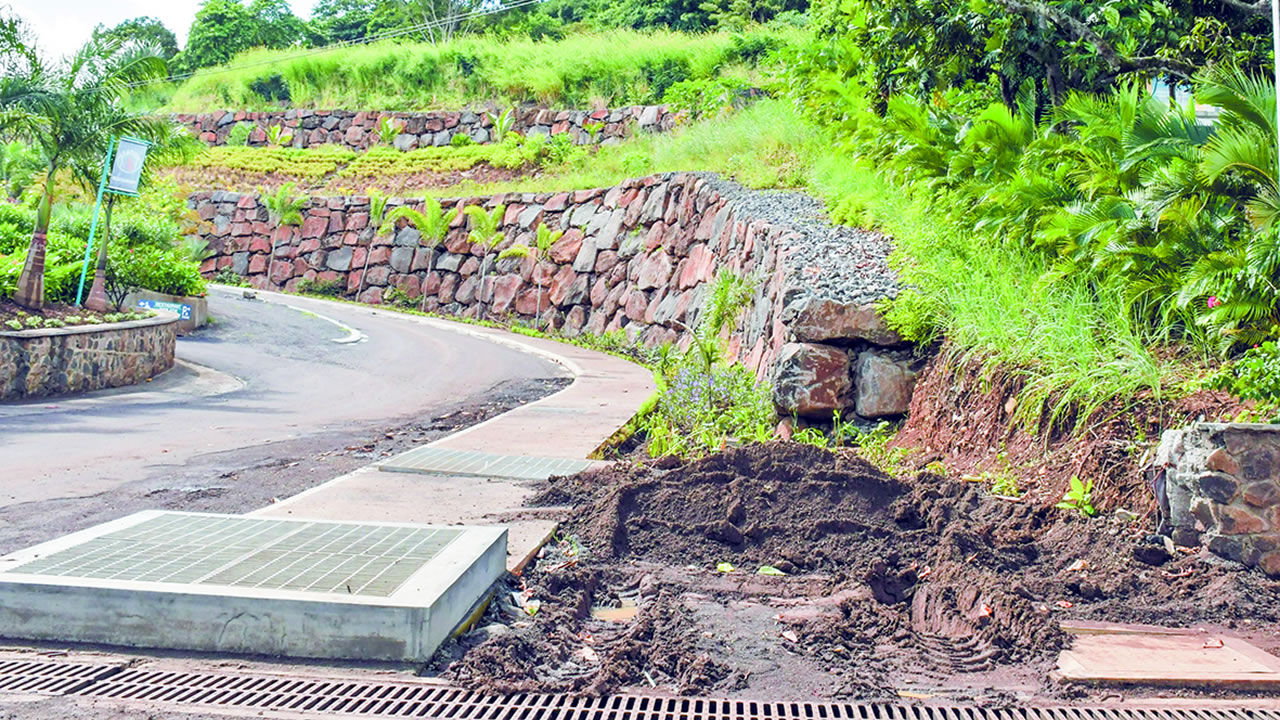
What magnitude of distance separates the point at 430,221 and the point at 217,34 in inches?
981

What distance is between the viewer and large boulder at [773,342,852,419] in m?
8.29

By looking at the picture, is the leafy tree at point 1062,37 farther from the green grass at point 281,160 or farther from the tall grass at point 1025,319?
the green grass at point 281,160

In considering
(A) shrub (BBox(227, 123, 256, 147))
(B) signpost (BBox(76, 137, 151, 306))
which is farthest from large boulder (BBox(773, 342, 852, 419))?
(A) shrub (BBox(227, 123, 256, 147))

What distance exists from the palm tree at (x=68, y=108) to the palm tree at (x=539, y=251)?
946cm

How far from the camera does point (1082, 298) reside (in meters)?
7.07

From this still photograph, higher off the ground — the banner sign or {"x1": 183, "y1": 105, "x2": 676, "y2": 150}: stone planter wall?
{"x1": 183, "y1": 105, "x2": 676, "y2": 150}: stone planter wall

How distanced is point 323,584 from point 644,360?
1568 centimetres

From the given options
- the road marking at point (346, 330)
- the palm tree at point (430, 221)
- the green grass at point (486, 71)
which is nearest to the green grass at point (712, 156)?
the palm tree at point (430, 221)

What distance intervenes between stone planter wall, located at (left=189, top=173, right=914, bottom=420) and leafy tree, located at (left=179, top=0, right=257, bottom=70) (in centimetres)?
1600

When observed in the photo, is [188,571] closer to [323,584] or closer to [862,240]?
[323,584]

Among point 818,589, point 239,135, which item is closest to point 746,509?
point 818,589

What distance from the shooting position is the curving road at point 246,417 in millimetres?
6789

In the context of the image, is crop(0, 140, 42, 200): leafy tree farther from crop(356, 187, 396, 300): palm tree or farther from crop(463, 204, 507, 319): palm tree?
crop(463, 204, 507, 319): palm tree

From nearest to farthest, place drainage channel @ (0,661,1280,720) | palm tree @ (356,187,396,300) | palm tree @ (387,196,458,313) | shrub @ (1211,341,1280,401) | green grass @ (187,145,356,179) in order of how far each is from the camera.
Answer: drainage channel @ (0,661,1280,720) → shrub @ (1211,341,1280,401) → palm tree @ (387,196,458,313) → palm tree @ (356,187,396,300) → green grass @ (187,145,356,179)
